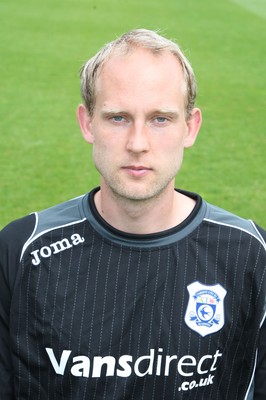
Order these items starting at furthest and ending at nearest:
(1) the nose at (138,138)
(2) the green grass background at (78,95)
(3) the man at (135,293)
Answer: (2) the green grass background at (78,95) < (3) the man at (135,293) < (1) the nose at (138,138)

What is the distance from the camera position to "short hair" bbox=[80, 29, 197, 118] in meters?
2.36

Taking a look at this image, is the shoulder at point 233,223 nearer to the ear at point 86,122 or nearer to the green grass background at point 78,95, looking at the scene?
the ear at point 86,122

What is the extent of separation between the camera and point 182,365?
2.39m

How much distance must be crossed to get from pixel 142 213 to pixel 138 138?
0.25m

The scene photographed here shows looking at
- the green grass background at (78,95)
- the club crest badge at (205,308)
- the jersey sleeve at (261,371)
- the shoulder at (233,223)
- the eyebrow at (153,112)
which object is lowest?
the green grass background at (78,95)

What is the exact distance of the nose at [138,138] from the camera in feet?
7.41

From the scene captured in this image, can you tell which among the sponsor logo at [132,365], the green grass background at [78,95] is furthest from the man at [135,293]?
the green grass background at [78,95]

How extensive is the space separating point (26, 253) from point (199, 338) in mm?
557

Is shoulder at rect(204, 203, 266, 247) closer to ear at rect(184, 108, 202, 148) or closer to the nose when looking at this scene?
ear at rect(184, 108, 202, 148)

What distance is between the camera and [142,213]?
241cm

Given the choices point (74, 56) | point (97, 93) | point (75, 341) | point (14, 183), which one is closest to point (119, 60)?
point (97, 93)

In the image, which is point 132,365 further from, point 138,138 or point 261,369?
point 138,138

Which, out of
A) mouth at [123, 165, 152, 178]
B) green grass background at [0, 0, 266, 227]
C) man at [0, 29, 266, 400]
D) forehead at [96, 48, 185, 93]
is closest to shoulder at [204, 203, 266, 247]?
man at [0, 29, 266, 400]

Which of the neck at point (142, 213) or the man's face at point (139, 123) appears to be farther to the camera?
the neck at point (142, 213)
